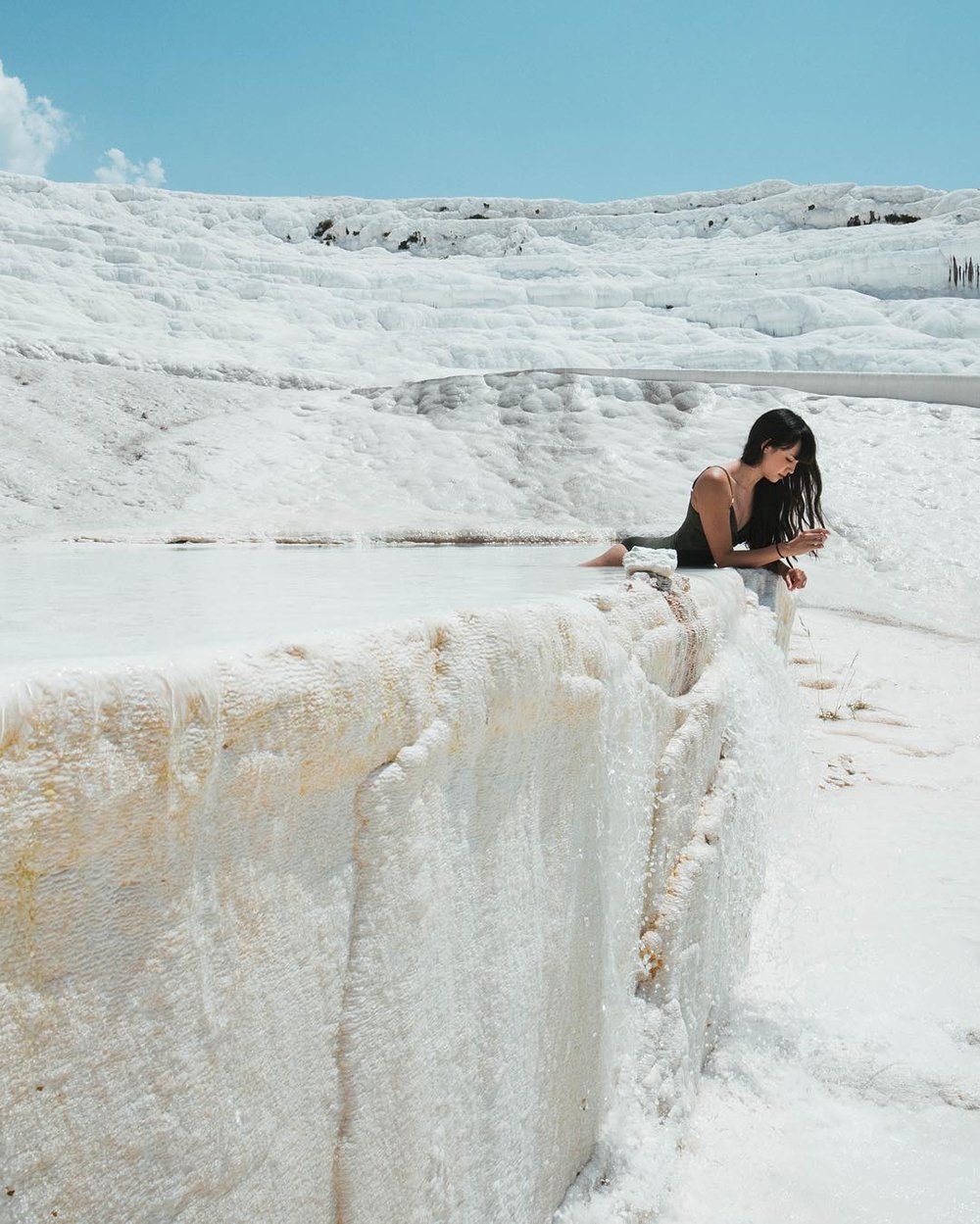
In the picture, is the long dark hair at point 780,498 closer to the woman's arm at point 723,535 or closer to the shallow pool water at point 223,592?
the woman's arm at point 723,535

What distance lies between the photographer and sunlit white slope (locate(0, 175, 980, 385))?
51.3ft

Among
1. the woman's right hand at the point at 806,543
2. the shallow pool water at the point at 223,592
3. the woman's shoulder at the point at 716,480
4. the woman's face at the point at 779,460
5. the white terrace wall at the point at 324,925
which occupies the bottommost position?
the white terrace wall at the point at 324,925

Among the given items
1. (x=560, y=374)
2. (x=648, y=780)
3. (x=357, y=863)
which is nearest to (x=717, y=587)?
(x=648, y=780)

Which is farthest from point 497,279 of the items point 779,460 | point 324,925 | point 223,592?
point 324,925

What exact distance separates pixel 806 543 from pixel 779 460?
0.29 metres

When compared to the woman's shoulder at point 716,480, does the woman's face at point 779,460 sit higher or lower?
higher

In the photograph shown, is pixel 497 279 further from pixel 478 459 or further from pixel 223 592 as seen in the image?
pixel 223 592

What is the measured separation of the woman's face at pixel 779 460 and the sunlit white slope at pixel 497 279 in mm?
6987

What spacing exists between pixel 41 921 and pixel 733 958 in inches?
63.2

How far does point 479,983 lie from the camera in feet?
Result: 3.53

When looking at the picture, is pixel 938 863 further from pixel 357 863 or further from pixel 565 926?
pixel 357 863

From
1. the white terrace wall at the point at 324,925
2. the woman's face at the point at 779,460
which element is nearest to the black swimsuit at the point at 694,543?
the woman's face at the point at 779,460

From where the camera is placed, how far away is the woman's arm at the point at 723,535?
2750 millimetres

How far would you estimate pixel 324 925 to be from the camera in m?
0.87
